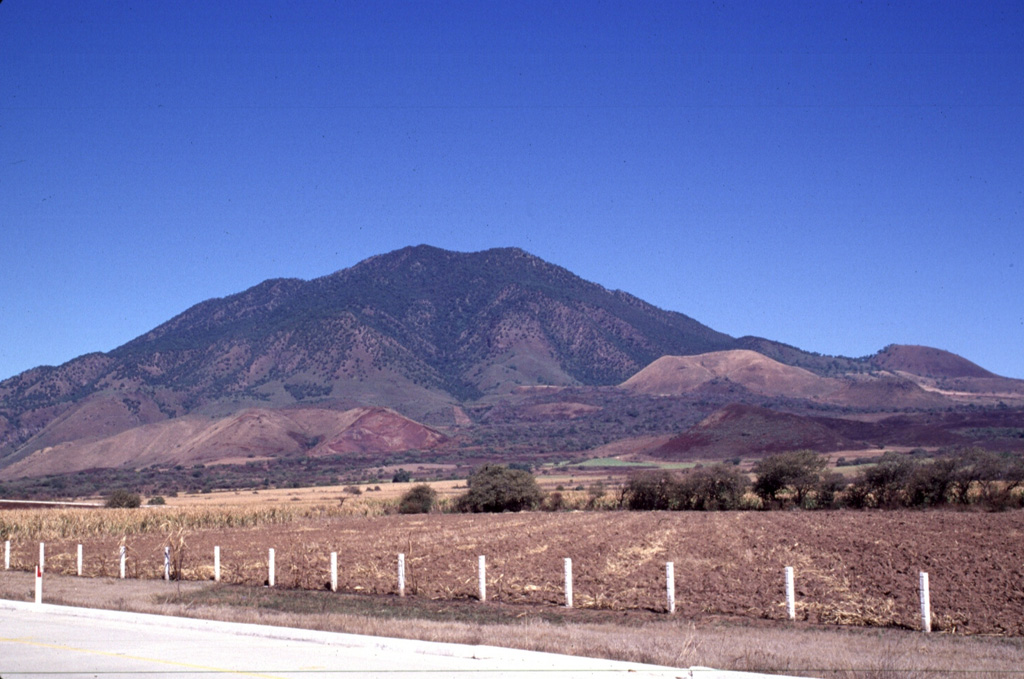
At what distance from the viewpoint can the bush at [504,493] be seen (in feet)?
196

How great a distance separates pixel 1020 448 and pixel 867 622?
3500 inches

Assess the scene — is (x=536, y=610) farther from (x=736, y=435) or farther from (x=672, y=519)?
(x=736, y=435)

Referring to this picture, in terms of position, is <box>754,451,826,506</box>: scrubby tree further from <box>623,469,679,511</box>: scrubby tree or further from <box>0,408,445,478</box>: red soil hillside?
<box>0,408,445,478</box>: red soil hillside

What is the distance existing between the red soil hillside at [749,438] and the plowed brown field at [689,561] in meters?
80.9

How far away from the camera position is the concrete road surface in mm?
12617

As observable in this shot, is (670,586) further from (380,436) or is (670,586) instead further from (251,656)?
A: (380,436)

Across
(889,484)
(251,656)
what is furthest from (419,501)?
(251,656)

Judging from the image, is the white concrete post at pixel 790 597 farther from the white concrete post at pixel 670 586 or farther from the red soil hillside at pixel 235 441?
the red soil hillside at pixel 235 441

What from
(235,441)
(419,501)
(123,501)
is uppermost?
(235,441)

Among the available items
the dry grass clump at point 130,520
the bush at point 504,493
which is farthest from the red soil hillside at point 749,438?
the dry grass clump at point 130,520

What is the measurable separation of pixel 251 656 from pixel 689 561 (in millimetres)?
13787

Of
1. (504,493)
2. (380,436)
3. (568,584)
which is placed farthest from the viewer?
(380,436)

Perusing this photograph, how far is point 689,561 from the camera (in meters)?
25.1

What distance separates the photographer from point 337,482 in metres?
111
